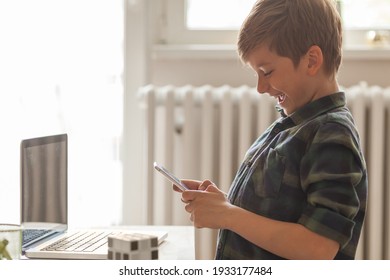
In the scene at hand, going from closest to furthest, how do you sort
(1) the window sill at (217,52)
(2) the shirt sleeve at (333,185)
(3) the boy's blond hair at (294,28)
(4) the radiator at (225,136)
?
(2) the shirt sleeve at (333,185) → (3) the boy's blond hair at (294,28) → (4) the radiator at (225,136) → (1) the window sill at (217,52)

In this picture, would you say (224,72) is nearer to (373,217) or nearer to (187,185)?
(373,217)

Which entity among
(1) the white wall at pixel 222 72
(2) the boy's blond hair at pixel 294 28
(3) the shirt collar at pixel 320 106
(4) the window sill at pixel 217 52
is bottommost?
(3) the shirt collar at pixel 320 106

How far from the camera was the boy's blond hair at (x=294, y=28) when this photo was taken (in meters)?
0.99

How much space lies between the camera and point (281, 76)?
3.32 feet

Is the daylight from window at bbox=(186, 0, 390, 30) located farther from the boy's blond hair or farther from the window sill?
the boy's blond hair

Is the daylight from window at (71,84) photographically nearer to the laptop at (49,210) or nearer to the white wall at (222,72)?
the white wall at (222,72)

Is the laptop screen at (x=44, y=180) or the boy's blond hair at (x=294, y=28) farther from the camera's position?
the laptop screen at (x=44, y=180)

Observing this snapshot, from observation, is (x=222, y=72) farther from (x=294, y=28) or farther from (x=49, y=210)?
(x=294, y=28)

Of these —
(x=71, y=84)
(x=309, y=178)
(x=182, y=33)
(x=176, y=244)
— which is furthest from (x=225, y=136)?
(x=309, y=178)

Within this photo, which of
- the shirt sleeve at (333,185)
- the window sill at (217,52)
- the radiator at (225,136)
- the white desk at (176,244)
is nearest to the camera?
the shirt sleeve at (333,185)

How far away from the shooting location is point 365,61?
2230 mm

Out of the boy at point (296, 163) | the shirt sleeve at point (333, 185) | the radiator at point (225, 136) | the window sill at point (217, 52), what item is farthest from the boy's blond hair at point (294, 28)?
the window sill at point (217, 52)

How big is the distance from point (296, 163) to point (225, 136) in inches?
45.6

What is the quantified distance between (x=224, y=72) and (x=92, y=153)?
517mm
